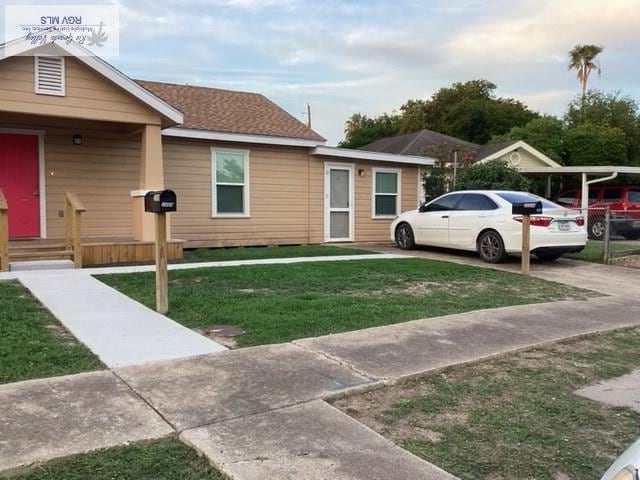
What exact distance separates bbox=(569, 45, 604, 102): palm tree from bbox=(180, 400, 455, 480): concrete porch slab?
53485 mm

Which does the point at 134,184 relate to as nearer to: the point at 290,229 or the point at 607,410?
the point at 290,229

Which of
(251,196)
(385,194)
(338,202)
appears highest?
(385,194)

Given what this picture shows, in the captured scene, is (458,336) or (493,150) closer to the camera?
(458,336)

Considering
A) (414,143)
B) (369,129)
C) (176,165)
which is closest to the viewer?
(176,165)

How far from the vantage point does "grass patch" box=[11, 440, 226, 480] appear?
2818 mm

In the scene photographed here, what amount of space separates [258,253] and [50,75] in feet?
17.0

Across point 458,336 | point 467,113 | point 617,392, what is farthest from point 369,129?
point 617,392

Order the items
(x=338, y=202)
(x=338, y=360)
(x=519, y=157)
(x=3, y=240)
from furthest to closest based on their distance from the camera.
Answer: (x=519, y=157) → (x=338, y=202) → (x=3, y=240) → (x=338, y=360)

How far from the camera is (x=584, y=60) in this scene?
5047cm

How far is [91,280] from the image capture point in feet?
27.0

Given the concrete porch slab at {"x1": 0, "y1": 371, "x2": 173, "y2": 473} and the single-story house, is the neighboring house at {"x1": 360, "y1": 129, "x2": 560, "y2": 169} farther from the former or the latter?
the concrete porch slab at {"x1": 0, "y1": 371, "x2": 173, "y2": 473}

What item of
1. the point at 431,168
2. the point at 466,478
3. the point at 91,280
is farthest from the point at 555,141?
the point at 466,478

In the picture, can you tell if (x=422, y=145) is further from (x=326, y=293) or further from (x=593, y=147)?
(x=326, y=293)

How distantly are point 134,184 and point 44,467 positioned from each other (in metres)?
10.3
